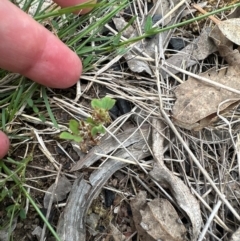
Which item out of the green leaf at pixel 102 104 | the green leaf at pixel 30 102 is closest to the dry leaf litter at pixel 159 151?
the green leaf at pixel 30 102

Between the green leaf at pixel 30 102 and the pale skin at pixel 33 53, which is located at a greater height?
the pale skin at pixel 33 53

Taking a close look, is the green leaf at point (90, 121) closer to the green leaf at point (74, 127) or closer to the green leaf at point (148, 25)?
the green leaf at point (74, 127)

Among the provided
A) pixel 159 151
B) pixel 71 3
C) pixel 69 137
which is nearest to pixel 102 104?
pixel 69 137

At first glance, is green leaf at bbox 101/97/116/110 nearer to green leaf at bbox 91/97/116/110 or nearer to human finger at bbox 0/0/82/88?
green leaf at bbox 91/97/116/110

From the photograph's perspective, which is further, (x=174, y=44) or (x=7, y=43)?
(x=174, y=44)

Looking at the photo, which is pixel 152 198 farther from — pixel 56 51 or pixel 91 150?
pixel 56 51

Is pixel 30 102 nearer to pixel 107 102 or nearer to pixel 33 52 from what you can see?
pixel 33 52

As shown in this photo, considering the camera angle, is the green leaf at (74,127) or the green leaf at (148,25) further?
the green leaf at (148,25)

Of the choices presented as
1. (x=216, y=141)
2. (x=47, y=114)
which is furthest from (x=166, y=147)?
(x=47, y=114)
